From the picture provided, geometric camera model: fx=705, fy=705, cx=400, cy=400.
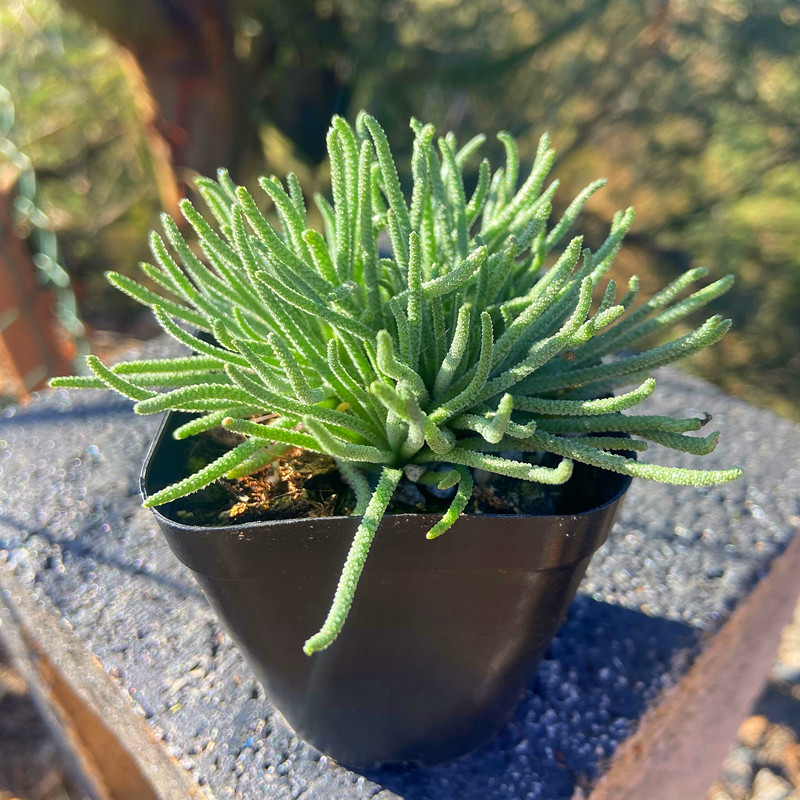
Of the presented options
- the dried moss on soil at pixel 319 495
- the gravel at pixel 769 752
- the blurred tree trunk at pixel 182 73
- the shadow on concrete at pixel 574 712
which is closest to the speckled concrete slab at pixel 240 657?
the shadow on concrete at pixel 574 712

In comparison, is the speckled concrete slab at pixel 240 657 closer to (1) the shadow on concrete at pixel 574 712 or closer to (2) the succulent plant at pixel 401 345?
(1) the shadow on concrete at pixel 574 712

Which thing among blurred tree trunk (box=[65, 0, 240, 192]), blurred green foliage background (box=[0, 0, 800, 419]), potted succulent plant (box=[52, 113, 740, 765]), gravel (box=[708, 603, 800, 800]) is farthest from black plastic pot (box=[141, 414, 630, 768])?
blurred green foliage background (box=[0, 0, 800, 419])

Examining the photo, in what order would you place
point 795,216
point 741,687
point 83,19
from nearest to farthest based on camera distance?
point 741,687 < point 83,19 < point 795,216

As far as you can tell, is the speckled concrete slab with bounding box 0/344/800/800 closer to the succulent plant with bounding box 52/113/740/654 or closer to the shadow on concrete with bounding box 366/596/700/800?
the shadow on concrete with bounding box 366/596/700/800

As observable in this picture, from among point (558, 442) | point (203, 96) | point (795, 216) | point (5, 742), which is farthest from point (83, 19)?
point (795, 216)

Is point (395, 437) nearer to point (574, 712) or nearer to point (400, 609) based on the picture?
point (400, 609)

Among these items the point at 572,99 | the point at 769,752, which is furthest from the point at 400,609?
the point at 572,99

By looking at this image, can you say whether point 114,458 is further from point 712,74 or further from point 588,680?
point 712,74
